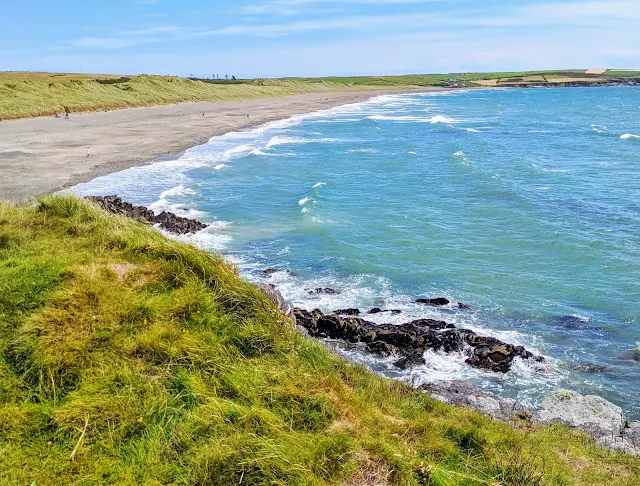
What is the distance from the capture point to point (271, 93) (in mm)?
118500

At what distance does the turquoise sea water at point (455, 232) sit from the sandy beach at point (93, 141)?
2175 millimetres

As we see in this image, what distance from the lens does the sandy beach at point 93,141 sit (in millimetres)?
28750

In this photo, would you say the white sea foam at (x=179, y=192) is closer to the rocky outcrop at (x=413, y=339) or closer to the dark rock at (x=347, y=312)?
the dark rock at (x=347, y=312)

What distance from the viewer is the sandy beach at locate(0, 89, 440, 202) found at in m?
28.8

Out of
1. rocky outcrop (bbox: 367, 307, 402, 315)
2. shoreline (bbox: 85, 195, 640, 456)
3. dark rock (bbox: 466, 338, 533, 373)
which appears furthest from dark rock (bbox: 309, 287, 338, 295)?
dark rock (bbox: 466, 338, 533, 373)

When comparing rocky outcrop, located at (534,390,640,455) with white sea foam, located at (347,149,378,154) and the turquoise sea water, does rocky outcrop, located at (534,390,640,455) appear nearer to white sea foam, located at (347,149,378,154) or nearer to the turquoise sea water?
the turquoise sea water

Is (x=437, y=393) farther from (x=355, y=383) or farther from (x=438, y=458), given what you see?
(x=438, y=458)

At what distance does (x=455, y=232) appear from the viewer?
934 inches

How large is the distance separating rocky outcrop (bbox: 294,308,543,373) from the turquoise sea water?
42 centimetres

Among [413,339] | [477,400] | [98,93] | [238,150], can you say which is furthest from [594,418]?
[98,93]

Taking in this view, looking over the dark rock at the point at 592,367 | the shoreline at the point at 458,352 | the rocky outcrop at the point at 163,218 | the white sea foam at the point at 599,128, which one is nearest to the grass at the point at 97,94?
the rocky outcrop at the point at 163,218

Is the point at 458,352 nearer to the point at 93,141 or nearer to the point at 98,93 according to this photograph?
the point at 93,141

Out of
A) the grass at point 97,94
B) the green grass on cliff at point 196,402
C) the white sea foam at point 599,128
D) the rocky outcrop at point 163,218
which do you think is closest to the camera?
the green grass on cliff at point 196,402

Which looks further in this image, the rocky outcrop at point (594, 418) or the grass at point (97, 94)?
the grass at point (97, 94)
